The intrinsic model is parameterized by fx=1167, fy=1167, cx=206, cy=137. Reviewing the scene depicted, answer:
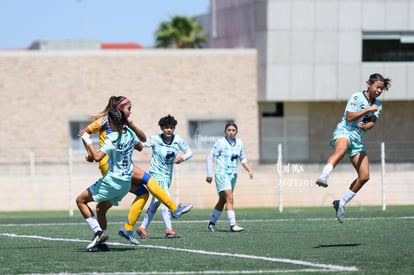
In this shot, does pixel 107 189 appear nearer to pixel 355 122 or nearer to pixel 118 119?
pixel 118 119

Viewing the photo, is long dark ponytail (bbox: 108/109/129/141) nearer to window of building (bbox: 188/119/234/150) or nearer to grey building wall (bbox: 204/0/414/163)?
grey building wall (bbox: 204/0/414/163)

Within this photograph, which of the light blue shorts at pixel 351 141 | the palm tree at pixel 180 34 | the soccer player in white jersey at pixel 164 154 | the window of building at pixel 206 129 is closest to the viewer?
the light blue shorts at pixel 351 141

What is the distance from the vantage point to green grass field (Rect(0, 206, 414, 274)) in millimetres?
11336

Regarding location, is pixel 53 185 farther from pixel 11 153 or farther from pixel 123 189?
pixel 123 189

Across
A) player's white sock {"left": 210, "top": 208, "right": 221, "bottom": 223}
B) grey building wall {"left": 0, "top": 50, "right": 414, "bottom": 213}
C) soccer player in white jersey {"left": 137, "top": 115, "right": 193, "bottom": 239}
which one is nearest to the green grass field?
player's white sock {"left": 210, "top": 208, "right": 221, "bottom": 223}

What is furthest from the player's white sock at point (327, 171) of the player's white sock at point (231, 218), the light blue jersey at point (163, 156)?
the player's white sock at point (231, 218)

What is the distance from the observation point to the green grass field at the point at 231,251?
37.2 ft

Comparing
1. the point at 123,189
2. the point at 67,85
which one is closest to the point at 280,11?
the point at 67,85

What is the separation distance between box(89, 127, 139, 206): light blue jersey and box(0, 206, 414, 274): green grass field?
27.3 inches

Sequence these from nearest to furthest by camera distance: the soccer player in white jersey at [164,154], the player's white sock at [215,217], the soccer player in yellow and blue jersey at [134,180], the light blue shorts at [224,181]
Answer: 1. the soccer player in yellow and blue jersey at [134,180]
2. the soccer player in white jersey at [164,154]
3. the player's white sock at [215,217]
4. the light blue shorts at [224,181]

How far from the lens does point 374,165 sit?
102 feet

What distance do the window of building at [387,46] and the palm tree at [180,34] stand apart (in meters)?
23.2

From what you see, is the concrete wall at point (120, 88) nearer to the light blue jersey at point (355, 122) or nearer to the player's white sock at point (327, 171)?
the light blue jersey at point (355, 122)

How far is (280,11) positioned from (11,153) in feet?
43.2
